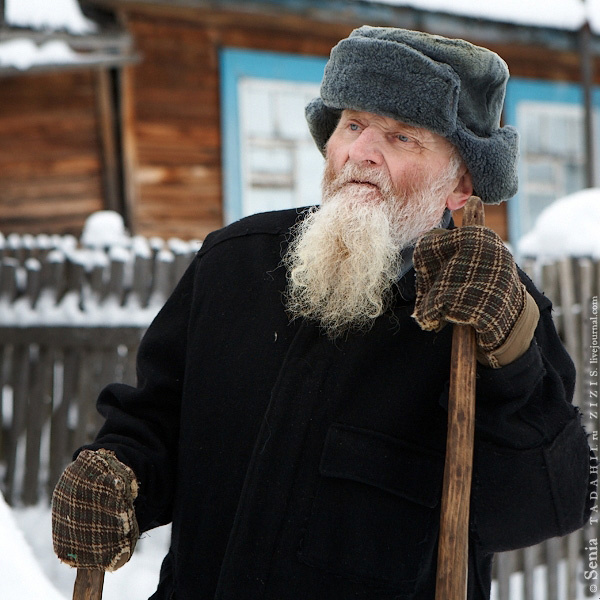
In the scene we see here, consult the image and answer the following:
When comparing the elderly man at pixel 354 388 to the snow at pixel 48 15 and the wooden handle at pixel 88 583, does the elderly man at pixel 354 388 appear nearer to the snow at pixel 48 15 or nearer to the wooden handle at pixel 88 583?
the wooden handle at pixel 88 583

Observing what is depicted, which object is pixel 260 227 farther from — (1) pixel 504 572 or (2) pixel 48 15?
(2) pixel 48 15

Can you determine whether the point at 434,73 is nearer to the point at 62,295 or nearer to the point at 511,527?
the point at 511,527

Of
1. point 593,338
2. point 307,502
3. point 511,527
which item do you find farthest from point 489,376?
point 593,338

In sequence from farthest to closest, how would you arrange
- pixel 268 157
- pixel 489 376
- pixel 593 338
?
pixel 268 157
pixel 593 338
pixel 489 376

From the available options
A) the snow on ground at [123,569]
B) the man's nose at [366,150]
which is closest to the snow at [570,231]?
the snow on ground at [123,569]

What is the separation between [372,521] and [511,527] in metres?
0.30

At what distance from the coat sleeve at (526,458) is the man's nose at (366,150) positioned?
0.57 m

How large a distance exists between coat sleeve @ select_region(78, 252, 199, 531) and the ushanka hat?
2.13 feet

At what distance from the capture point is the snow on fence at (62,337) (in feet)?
17.8

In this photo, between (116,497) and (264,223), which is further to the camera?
(264,223)

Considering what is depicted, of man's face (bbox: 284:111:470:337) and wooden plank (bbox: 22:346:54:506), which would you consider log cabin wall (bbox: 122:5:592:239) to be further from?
man's face (bbox: 284:111:470:337)

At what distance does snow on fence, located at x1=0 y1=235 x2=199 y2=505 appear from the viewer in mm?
5426

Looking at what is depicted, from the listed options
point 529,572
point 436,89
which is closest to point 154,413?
point 436,89

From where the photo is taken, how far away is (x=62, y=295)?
5.62 m
